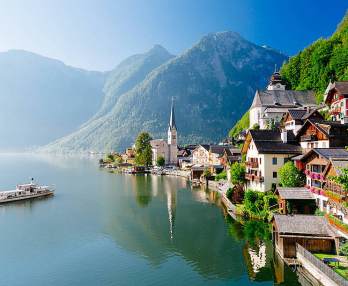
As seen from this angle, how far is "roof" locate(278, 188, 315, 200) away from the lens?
150 feet

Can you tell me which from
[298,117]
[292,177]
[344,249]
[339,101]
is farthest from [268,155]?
[344,249]

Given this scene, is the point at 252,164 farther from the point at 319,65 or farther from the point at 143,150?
the point at 143,150

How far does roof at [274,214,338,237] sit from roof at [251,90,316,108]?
72.3m

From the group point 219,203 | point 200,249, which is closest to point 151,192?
point 219,203

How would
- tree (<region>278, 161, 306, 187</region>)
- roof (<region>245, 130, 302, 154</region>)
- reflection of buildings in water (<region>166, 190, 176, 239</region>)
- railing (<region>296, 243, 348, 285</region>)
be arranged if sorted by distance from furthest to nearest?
roof (<region>245, 130, 302, 154</region>) → reflection of buildings in water (<region>166, 190, 176, 239</region>) → tree (<region>278, 161, 306, 187</region>) → railing (<region>296, 243, 348, 285</region>)

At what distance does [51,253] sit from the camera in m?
42.7

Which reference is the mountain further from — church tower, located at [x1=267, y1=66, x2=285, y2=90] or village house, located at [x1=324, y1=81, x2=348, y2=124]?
Answer: village house, located at [x1=324, y1=81, x2=348, y2=124]

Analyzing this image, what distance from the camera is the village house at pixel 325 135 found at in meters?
51.9

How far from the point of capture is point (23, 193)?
273ft

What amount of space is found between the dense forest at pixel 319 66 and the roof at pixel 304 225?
7193 centimetres

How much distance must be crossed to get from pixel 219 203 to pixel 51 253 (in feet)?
121

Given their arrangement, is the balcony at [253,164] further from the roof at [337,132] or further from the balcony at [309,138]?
the roof at [337,132]

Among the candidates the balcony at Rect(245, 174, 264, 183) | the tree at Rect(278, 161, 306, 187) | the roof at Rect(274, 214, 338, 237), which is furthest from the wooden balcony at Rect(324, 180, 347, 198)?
the balcony at Rect(245, 174, 264, 183)

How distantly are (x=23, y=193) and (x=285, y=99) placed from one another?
7808 cm
